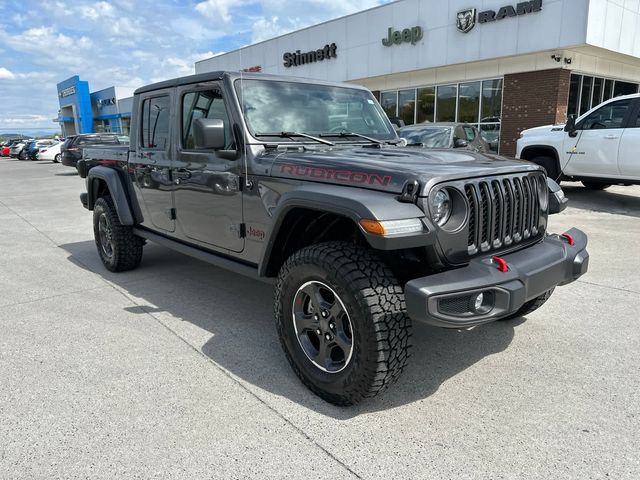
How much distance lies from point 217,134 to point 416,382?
79.5 inches

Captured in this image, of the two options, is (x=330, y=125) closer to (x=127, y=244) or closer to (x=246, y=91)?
(x=246, y=91)

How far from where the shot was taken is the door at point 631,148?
837cm

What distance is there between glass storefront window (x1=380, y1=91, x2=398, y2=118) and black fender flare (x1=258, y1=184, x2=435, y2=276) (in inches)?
665

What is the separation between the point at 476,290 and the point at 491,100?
14747mm

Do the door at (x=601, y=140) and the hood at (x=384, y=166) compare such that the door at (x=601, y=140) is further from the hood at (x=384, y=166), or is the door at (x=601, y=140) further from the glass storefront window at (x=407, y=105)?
the glass storefront window at (x=407, y=105)

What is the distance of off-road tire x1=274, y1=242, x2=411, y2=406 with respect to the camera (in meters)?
2.47

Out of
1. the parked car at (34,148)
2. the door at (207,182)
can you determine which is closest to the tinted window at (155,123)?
the door at (207,182)

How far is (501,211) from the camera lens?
2807 mm

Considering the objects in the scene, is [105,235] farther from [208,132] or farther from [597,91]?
[597,91]

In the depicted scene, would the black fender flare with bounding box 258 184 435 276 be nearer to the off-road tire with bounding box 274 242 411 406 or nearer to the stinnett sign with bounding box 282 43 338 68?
the off-road tire with bounding box 274 242 411 406

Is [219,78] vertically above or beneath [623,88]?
beneath

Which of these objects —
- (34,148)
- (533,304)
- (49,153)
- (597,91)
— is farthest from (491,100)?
(34,148)

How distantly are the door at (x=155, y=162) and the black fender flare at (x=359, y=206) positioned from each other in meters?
1.80

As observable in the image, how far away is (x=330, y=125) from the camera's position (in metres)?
3.83
